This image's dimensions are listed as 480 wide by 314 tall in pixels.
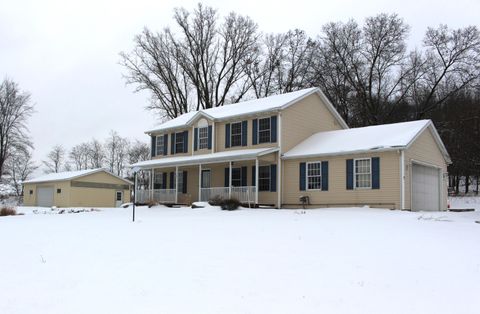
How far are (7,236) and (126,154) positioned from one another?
61364 mm

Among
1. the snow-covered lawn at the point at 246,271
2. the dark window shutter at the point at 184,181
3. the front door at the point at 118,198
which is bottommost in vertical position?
the snow-covered lawn at the point at 246,271

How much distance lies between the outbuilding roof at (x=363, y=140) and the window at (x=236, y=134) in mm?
3224

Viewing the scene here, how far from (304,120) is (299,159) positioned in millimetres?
3333

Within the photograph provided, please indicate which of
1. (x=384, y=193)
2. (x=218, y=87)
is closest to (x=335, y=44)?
(x=218, y=87)

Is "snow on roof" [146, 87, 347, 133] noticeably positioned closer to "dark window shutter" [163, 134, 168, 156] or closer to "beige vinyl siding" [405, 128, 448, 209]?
"dark window shutter" [163, 134, 168, 156]

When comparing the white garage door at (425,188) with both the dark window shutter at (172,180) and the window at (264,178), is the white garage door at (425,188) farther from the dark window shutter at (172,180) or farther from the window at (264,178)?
the dark window shutter at (172,180)

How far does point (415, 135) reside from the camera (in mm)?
20984

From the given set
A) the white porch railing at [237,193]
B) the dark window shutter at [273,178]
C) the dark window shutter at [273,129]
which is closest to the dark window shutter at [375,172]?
the dark window shutter at [273,178]

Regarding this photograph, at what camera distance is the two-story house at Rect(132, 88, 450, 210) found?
20.8 metres

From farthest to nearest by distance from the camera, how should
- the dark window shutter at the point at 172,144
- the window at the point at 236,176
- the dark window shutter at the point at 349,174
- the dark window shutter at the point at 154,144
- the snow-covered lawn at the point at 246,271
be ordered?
the dark window shutter at the point at 154,144
the dark window shutter at the point at 172,144
the window at the point at 236,176
the dark window shutter at the point at 349,174
the snow-covered lawn at the point at 246,271

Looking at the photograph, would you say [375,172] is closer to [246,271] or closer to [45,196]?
[246,271]

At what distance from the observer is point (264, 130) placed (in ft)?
82.1

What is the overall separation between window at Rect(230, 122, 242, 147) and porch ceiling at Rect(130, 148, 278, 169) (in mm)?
573

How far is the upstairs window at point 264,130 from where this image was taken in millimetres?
24828
